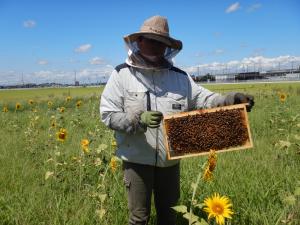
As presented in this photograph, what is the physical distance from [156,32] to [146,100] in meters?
0.51

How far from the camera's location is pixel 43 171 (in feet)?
19.8

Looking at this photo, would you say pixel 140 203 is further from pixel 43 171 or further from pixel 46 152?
pixel 46 152

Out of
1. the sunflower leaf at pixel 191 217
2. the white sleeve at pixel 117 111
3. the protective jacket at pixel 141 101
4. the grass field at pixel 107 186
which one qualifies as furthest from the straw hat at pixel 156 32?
the sunflower leaf at pixel 191 217

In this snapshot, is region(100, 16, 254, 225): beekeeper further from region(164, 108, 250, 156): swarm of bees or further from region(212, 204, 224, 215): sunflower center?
region(212, 204, 224, 215): sunflower center

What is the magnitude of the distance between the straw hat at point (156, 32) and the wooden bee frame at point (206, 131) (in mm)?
561

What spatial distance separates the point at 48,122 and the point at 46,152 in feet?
15.8

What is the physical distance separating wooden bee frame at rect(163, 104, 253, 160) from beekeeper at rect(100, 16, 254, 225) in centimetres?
12

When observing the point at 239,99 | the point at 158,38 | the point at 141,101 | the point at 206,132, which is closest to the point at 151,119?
the point at 141,101

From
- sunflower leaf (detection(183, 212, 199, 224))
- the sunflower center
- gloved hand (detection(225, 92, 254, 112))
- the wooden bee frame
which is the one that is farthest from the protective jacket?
the sunflower center

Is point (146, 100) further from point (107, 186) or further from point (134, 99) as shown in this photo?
point (107, 186)

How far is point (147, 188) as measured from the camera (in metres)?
3.26

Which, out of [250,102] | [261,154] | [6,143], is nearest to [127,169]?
[250,102]

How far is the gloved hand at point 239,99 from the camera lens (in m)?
3.19

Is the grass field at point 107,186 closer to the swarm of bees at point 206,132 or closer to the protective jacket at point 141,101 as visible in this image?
the swarm of bees at point 206,132
